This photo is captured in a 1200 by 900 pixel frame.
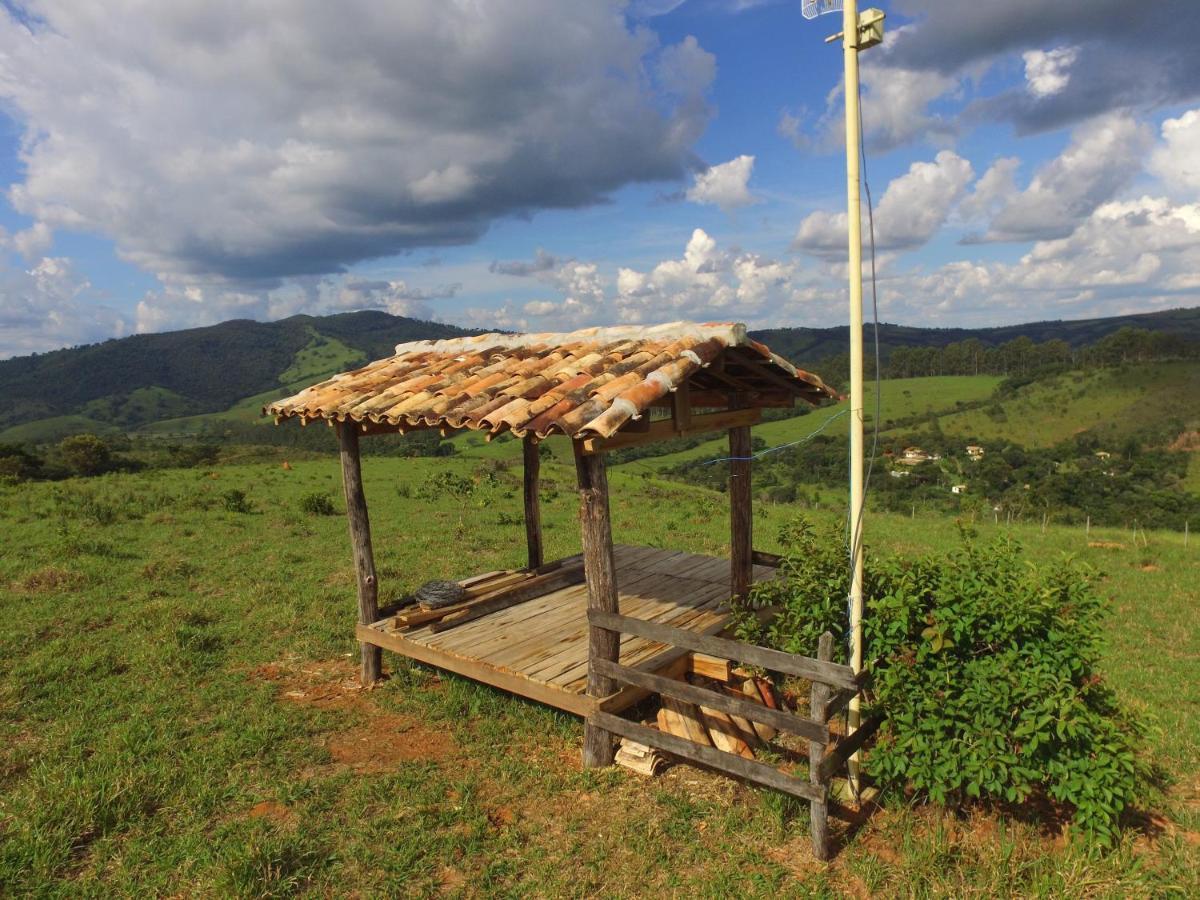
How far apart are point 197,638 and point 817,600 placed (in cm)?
799

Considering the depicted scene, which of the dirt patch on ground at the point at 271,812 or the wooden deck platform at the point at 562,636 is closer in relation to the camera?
the dirt patch on ground at the point at 271,812

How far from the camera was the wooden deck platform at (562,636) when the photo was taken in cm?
626

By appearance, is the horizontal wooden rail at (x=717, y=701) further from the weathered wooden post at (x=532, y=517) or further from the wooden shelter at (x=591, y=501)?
the weathered wooden post at (x=532, y=517)

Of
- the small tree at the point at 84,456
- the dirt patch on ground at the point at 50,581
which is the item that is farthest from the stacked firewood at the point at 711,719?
the small tree at the point at 84,456

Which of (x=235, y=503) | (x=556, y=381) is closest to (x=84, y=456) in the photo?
(x=235, y=503)

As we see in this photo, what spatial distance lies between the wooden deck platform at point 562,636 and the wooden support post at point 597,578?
0.20m

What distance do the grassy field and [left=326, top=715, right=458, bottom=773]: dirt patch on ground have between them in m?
0.03

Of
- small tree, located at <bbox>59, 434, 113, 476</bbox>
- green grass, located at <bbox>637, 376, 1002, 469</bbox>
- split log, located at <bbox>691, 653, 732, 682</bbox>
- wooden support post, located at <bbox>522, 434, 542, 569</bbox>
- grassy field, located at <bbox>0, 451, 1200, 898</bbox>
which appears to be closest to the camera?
grassy field, located at <bbox>0, 451, 1200, 898</bbox>

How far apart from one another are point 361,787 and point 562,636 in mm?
2516

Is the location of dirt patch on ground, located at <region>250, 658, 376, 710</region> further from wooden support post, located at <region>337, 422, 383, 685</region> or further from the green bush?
the green bush

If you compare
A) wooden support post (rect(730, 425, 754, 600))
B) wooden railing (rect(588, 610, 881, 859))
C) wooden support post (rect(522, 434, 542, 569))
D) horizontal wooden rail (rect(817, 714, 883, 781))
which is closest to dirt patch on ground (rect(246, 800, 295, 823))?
wooden railing (rect(588, 610, 881, 859))

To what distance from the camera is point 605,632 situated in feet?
18.6

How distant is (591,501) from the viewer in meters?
5.51

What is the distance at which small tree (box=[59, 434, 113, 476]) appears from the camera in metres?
37.7
